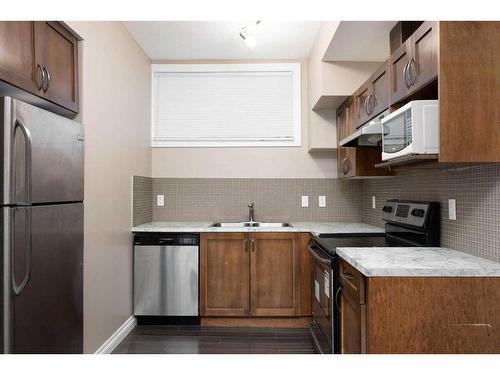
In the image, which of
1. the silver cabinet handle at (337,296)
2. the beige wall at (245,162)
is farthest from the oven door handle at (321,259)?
the beige wall at (245,162)

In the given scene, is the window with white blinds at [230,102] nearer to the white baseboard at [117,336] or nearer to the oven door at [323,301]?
the oven door at [323,301]

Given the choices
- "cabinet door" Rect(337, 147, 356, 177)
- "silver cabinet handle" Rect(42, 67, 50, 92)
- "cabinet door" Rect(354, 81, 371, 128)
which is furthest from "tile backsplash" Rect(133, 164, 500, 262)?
"silver cabinet handle" Rect(42, 67, 50, 92)

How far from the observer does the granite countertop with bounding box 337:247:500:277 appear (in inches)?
59.3

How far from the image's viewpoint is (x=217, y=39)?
3.32m

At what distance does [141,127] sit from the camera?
3.50 meters

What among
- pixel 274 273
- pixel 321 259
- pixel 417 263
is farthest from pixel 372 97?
pixel 274 273

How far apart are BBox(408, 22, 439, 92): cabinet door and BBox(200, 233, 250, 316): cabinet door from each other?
6.33ft

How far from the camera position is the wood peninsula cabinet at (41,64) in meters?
1.65

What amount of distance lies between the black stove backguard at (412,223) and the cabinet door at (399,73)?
70 centimetres

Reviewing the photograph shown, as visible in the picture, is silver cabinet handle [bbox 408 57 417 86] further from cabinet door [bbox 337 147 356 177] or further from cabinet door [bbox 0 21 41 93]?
cabinet door [bbox 0 21 41 93]

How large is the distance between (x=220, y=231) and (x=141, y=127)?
1.30m

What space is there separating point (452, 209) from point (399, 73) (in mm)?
829

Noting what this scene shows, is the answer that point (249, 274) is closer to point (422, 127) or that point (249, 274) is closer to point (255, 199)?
point (255, 199)

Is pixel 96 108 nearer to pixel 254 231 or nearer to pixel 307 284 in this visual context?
pixel 254 231
